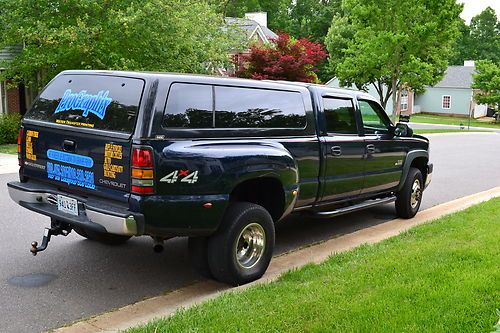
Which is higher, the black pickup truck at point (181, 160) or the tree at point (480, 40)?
the tree at point (480, 40)

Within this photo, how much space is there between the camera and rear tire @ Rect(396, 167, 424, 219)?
8.45m

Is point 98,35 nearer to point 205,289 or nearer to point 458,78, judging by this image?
point 205,289

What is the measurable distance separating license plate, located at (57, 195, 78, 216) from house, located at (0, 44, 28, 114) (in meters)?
16.8

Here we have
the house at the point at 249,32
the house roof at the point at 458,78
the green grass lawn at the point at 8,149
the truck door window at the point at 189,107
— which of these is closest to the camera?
the truck door window at the point at 189,107

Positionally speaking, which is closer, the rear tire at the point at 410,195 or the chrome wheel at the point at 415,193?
the rear tire at the point at 410,195

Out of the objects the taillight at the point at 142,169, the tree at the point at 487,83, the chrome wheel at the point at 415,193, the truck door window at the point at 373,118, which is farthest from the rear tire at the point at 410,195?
the tree at the point at 487,83

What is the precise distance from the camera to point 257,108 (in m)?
5.68

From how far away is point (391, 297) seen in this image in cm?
445

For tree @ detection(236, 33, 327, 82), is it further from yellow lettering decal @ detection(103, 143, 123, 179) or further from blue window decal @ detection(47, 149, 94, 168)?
yellow lettering decal @ detection(103, 143, 123, 179)

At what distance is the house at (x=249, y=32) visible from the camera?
75.7 ft

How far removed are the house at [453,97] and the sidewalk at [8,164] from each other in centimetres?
5099

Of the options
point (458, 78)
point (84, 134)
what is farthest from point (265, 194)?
point (458, 78)

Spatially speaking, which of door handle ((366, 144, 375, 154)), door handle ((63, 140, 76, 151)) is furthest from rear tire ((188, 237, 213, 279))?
door handle ((366, 144, 375, 154))

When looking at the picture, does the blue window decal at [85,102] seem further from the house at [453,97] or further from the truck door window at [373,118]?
the house at [453,97]
